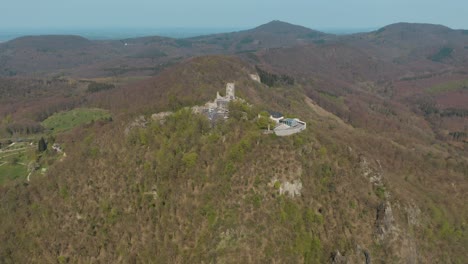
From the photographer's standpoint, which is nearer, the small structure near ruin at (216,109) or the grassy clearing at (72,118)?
the small structure near ruin at (216,109)

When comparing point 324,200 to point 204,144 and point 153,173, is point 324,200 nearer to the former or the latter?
point 204,144

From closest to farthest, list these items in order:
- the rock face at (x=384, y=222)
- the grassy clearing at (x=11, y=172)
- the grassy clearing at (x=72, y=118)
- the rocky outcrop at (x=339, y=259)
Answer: the rocky outcrop at (x=339, y=259) → the rock face at (x=384, y=222) → the grassy clearing at (x=11, y=172) → the grassy clearing at (x=72, y=118)

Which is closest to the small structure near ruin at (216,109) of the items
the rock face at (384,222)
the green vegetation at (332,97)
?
the rock face at (384,222)

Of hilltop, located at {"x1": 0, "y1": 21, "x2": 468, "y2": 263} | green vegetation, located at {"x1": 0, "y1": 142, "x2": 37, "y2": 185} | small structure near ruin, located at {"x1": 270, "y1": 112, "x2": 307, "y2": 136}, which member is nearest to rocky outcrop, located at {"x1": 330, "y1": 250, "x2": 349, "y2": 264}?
hilltop, located at {"x1": 0, "y1": 21, "x2": 468, "y2": 263}

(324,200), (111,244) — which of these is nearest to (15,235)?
(111,244)

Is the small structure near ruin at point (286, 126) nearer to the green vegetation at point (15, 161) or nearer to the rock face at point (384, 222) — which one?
the rock face at point (384, 222)

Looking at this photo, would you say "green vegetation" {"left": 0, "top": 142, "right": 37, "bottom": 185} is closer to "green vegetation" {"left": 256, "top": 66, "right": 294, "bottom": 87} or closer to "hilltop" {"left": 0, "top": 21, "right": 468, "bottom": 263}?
"hilltop" {"left": 0, "top": 21, "right": 468, "bottom": 263}

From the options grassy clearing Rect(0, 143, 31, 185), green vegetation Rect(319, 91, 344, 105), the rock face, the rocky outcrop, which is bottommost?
green vegetation Rect(319, 91, 344, 105)

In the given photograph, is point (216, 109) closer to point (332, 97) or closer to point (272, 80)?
point (272, 80)

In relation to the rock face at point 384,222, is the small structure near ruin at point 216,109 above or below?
above
